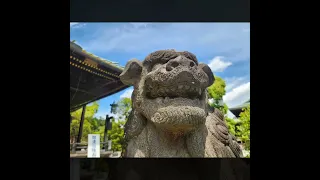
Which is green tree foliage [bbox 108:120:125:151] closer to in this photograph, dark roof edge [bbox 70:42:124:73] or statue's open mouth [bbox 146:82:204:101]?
dark roof edge [bbox 70:42:124:73]

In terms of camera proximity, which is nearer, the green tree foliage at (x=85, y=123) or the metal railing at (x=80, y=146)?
the metal railing at (x=80, y=146)

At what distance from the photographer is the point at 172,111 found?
2266mm

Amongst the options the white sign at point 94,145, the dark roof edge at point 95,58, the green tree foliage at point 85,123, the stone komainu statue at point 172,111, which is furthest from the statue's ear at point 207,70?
the green tree foliage at point 85,123

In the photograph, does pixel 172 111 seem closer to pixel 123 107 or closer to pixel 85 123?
pixel 123 107

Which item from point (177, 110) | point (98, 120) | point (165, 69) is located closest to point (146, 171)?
point (177, 110)

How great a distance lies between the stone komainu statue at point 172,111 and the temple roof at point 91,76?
5.12 metres

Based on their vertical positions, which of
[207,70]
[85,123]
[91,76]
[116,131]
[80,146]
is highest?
[91,76]

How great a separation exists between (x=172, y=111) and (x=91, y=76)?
6324mm

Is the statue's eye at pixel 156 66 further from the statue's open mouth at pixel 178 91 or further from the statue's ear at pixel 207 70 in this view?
the statue's ear at pixel 207 70

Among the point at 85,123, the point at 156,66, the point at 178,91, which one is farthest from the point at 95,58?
the point at 85,123

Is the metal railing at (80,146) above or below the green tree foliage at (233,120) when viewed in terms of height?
below

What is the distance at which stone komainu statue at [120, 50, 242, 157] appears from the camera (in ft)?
7.52

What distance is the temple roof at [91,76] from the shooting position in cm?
765
